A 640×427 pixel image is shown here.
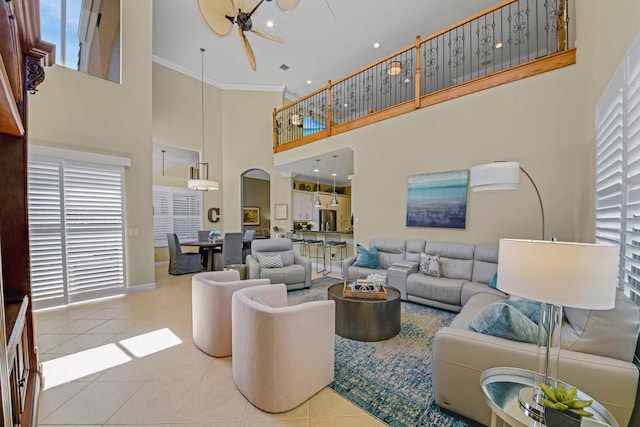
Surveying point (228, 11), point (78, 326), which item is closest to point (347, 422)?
point (78, 326)

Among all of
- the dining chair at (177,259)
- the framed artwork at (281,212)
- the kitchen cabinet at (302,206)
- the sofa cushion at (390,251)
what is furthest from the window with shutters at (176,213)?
the sofa cushion at (390,251)

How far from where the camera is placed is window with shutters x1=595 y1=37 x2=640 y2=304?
1.54m

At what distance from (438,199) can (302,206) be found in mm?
5813

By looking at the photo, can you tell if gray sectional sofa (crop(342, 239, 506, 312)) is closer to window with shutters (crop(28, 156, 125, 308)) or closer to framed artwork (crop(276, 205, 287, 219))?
framed artwork (crop(276, 205, 287, 219))

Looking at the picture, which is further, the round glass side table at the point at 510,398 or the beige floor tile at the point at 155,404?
the beige floor tile at the point at 155,404

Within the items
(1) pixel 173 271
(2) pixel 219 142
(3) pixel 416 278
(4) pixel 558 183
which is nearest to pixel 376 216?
(3) pixel 416 278

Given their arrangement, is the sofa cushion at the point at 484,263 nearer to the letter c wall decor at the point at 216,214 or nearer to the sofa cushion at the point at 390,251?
the sofa cushion at the point at 390,251

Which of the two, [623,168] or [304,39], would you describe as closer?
[623,168]

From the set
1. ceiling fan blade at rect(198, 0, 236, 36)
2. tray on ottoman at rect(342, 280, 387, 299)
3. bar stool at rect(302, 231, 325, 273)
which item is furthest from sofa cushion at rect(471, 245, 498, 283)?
ceiling fan blade at rect(198, 0, 236, 36)

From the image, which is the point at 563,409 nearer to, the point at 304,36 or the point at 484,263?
the point at 484,263

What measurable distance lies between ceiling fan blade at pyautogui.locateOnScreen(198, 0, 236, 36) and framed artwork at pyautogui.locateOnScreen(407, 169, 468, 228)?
364 centimetres

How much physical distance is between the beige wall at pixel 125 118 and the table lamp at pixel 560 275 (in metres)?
5.36

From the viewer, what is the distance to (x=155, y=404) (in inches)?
72.7

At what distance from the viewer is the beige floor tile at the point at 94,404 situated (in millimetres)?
1716
